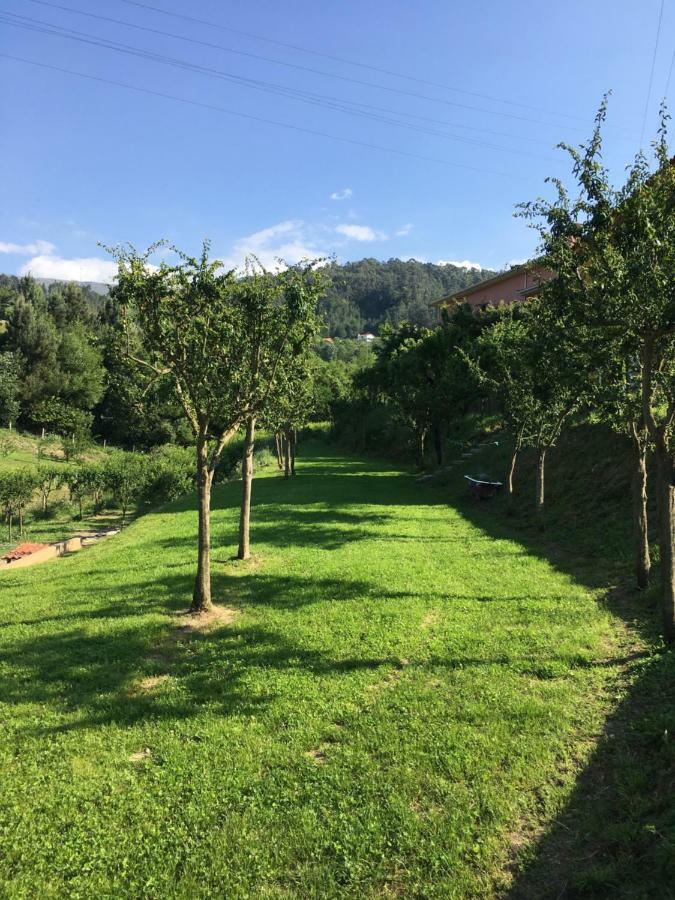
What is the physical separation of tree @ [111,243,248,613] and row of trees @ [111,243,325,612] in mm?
16

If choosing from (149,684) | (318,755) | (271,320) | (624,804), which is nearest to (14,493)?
(271,320)


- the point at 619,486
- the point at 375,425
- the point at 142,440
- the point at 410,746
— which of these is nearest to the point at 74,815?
the point at 410,746

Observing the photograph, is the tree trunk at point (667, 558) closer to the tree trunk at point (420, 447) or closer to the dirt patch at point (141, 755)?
the dirt patch at point (141, 755)

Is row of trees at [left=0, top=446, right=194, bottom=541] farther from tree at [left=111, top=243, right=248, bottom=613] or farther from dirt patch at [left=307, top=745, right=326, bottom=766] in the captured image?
dirt patch at [left=307, top=745, right=326, bottom=766]

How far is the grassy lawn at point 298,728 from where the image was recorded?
392cm

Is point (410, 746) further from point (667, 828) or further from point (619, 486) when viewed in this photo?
point (619, 486)

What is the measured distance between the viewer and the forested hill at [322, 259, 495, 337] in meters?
135

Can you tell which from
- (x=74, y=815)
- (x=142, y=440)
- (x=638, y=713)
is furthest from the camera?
(x=142, y=440)

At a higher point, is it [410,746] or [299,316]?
[299,316]

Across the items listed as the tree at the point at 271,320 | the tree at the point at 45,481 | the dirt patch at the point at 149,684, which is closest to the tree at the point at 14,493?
the tree at the point at 45,481

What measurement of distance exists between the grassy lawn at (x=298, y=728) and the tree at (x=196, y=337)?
2023 mm

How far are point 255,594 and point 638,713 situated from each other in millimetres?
6327

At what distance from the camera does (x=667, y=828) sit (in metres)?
3.98

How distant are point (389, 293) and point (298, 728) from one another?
5858 inches
